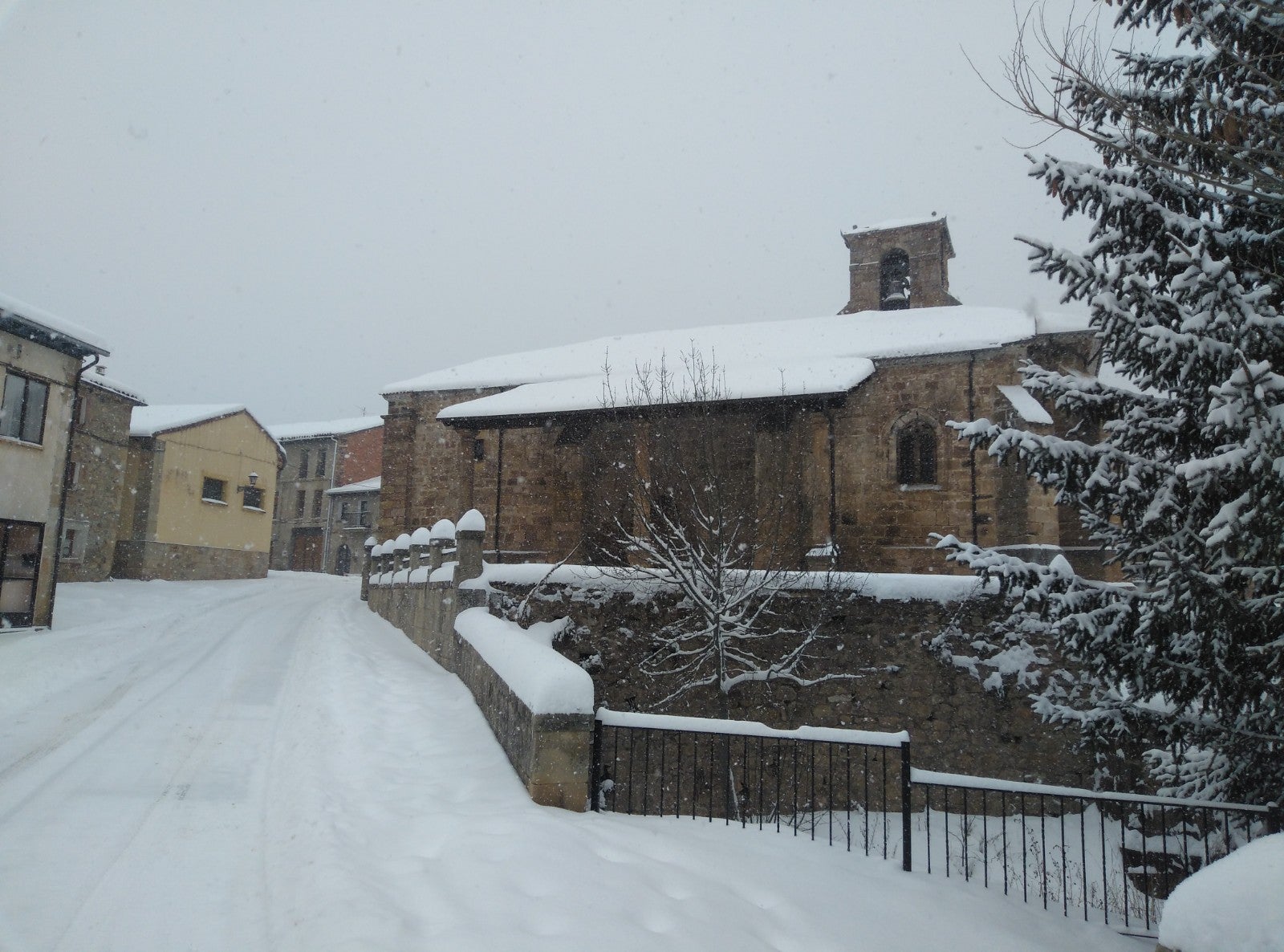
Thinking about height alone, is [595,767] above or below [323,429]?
below

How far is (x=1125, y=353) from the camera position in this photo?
607cm

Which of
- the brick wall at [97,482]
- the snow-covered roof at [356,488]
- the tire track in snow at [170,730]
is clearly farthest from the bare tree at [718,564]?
the snow-covered roof at [356,488]

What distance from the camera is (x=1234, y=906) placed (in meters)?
3.04

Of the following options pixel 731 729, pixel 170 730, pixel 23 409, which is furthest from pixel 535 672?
pixel 23 409

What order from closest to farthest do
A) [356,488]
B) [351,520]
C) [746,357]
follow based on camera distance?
[746,357]
[356,488]
[351,520]

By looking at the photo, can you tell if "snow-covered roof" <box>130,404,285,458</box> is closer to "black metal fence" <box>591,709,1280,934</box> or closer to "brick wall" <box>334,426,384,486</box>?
"brick wall" <box>334,426,384,486</box>

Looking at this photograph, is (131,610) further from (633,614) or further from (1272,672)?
(1272,672)

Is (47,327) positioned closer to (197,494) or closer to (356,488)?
(197,494)

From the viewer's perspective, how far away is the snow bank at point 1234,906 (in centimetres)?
292

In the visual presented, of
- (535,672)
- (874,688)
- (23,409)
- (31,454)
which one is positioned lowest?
(874,688)

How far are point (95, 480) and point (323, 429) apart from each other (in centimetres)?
2295

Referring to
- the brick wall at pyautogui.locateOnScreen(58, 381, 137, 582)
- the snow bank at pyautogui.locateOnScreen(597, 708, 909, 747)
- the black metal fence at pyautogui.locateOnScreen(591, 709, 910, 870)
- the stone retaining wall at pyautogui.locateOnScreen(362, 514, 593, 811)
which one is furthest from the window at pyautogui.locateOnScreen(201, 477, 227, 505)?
the snow bank at pyautogui.locateOnScreen(597, 708, 909, 747)

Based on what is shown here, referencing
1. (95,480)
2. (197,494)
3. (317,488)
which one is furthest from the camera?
(317,488)

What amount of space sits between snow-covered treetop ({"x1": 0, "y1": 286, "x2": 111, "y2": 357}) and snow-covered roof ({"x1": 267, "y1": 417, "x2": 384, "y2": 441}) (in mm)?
28415
